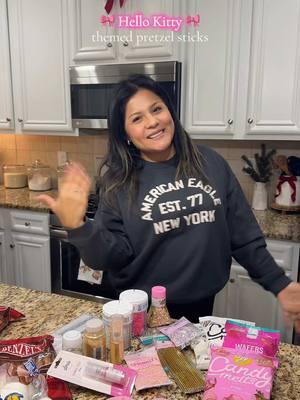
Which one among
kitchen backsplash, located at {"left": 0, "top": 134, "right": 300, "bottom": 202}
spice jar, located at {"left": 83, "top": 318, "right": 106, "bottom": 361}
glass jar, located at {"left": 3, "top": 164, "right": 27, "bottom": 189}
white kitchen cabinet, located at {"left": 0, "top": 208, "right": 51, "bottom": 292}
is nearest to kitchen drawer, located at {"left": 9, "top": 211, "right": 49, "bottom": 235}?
white kitchen cabinet, located at {"left": 0, "top": 208, "right": 51, "bottom": 292}

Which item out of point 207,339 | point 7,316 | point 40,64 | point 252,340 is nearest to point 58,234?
point 40,64

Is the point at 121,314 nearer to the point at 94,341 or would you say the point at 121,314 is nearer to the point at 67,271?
the point at 94,341

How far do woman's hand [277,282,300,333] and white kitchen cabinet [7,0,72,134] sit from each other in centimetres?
195

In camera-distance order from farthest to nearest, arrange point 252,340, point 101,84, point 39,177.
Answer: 1. point 39,177
2. point 101,84
3. point 252,340

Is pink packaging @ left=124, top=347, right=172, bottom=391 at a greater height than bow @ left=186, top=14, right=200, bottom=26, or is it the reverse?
bow @ left=186, top=14, right=200, bottom=26

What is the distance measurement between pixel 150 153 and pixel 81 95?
1.37 metres

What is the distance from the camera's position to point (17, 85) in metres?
2.74

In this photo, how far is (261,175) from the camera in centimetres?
246

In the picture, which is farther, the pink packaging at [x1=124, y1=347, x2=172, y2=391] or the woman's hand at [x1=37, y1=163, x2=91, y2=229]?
the woman's hand at [x1=37, y1=163, x2=91, y2=229]

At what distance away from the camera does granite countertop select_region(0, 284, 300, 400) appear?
31.7 inches

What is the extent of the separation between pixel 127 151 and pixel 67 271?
1557 mm

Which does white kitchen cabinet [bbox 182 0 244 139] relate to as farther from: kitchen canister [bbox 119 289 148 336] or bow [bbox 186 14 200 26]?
kitchen canister [bbox 119 289 148 336]

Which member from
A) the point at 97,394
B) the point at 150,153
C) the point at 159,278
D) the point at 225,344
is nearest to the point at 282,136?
the point at 150,153

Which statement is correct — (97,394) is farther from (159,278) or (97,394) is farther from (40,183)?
(40,183)
